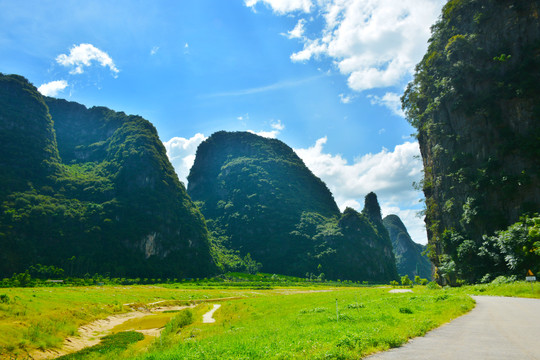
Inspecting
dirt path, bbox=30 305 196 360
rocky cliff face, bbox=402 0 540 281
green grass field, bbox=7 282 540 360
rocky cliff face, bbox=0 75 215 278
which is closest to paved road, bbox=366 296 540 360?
green grass field, bbox=7 282 540 360

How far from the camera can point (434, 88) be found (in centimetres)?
5097

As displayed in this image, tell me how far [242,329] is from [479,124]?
143ft

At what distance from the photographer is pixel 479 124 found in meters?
42.8

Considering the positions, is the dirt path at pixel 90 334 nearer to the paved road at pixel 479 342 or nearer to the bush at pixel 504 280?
the paved road at pixel 479 342

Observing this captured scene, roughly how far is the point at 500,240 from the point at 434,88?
2791 centimetres

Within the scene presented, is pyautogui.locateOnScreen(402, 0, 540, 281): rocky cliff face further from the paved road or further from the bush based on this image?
the paved road

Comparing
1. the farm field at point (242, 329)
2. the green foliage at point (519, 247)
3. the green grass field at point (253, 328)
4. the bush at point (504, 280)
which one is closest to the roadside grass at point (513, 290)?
the green grass field at point (253, 328)

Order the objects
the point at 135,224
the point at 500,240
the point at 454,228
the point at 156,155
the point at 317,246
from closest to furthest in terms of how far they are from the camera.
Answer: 1. the point at 500,240
2. the point at 454,228
3. the point at 135,224
4. the point at 156,155
5. the point at 317,246

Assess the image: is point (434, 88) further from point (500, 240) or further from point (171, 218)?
point (171, 218)

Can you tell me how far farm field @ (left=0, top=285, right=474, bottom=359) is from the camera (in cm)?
975

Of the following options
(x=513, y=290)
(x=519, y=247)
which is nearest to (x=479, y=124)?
(x=519, y=247)

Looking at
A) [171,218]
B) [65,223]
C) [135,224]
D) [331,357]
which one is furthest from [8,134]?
[331,357]

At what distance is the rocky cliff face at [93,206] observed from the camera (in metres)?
109

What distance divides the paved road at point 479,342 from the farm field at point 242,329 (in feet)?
2.10
